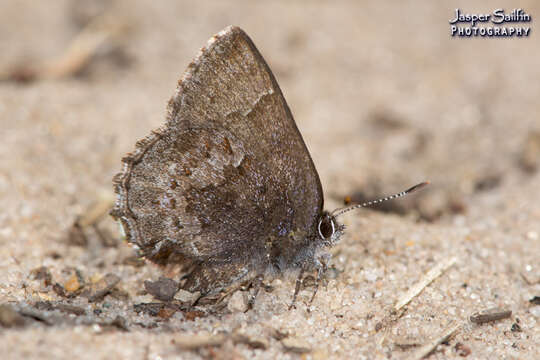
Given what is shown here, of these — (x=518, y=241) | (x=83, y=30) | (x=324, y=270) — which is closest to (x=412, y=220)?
(x=518, y=241)

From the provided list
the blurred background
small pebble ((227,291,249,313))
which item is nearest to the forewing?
small pebble ((227,291,249,313))

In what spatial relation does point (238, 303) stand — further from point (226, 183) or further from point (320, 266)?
point (226, 183)

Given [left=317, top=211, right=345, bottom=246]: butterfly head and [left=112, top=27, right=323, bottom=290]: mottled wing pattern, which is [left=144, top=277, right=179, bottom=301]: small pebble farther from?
[left=317, top=211, right=345, bottom=246]: butterfly head

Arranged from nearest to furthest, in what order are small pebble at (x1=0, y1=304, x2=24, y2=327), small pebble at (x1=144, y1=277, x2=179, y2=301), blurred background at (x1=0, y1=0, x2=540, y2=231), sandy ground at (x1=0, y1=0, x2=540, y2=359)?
small pebble at (x1=0, y1=304, x2=24, y2=327), sandy ground at (x1=0, y1=0, x2=540, y2=359), small pebble at (x1=144, y1=277, x2=179, y2=301), blurred background at (x1=0, y1=0, x2=540, y2=231)

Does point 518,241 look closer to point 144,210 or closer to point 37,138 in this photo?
point 144,210

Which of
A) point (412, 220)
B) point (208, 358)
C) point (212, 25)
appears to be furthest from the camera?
point (212, 25)

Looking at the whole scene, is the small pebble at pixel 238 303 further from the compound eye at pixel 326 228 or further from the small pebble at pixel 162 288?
the compound eye at pixel 326 228

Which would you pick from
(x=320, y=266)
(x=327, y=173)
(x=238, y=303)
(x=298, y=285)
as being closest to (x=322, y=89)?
(x=327, y=173)
